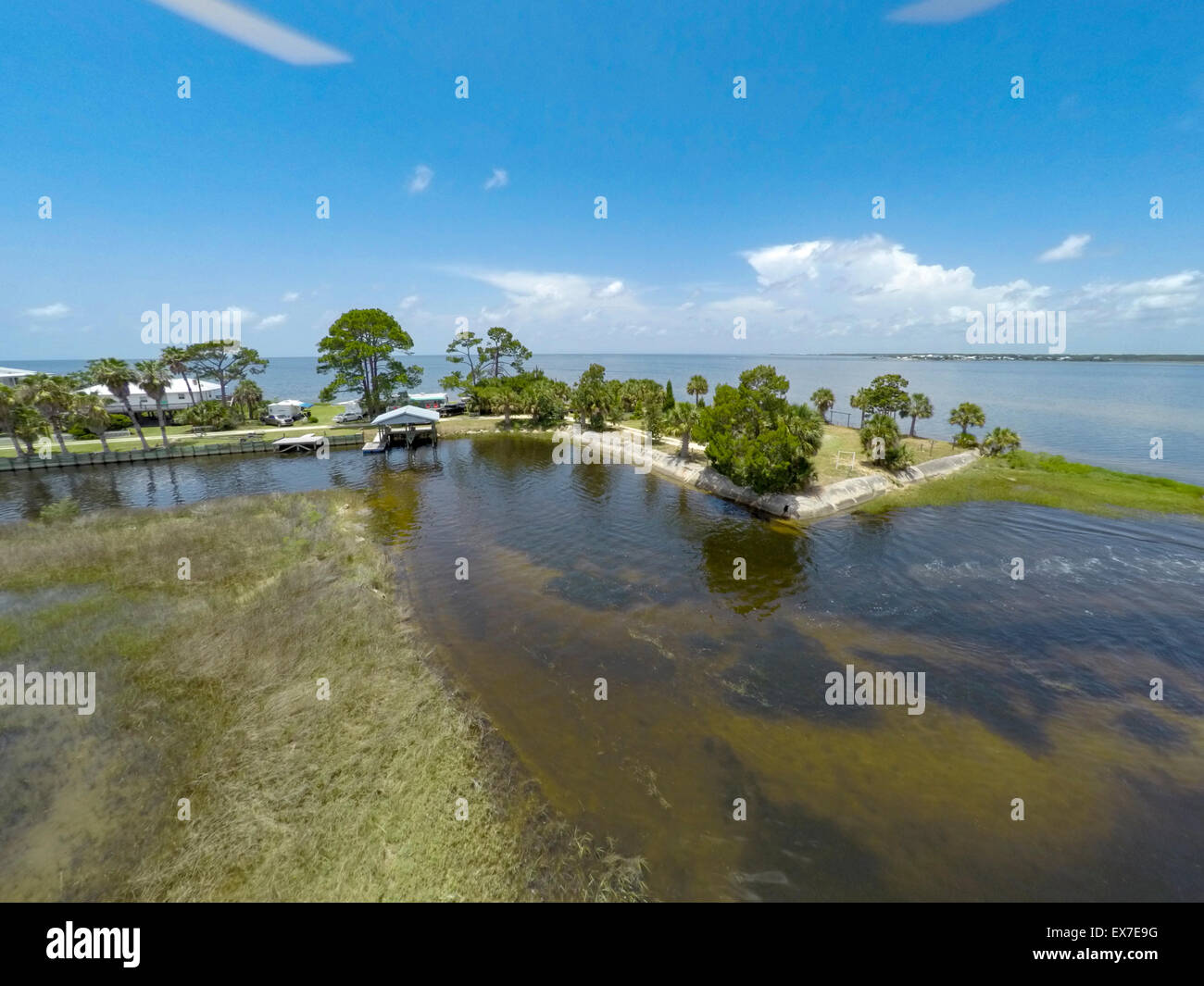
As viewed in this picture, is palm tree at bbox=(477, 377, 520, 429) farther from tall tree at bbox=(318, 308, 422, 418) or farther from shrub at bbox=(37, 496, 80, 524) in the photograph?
shrub at bbox=(37, 496, 80, 524)

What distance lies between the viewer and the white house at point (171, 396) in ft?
179

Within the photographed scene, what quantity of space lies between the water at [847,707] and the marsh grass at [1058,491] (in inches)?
112

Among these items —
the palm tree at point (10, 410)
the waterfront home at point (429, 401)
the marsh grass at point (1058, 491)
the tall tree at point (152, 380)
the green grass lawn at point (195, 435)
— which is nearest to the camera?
the marsh grass at point (1058, 491)

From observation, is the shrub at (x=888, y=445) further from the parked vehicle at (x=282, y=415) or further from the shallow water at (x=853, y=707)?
the parked vehicle at (x=282, y=415)

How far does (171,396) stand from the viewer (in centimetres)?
5975

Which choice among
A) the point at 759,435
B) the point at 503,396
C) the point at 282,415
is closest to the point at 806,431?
the point at 759,435

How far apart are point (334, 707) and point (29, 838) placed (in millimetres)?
5249

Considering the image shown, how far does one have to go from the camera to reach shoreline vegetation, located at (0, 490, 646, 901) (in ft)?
27.2

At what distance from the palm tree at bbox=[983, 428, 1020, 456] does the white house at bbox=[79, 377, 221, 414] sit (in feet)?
286

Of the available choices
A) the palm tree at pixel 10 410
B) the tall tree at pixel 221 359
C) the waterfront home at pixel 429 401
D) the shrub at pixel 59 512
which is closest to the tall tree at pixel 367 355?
the waterfront home at pixel 429 401

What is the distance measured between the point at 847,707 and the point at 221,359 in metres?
74.6
